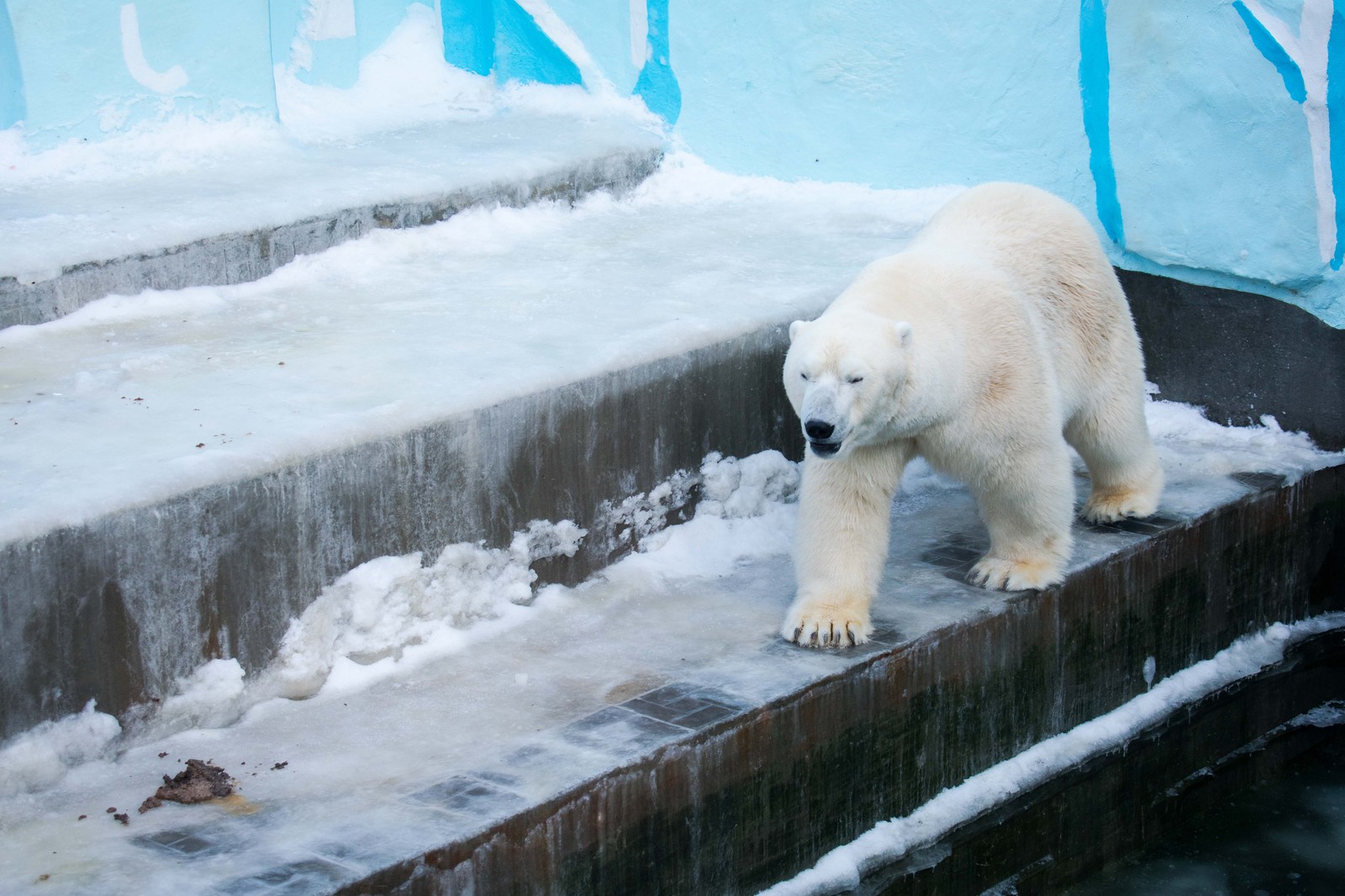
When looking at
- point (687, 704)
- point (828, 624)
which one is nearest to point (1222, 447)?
point (828, 624)

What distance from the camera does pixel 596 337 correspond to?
4.56 meters

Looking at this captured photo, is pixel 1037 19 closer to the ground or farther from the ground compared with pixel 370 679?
farther from the ground

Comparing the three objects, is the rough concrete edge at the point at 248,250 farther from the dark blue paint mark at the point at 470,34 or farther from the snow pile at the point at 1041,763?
Answer: the snow pile at the point at 1041,763

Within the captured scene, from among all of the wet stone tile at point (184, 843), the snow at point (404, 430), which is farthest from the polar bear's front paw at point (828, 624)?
the wet stone tile at point (184, 843)

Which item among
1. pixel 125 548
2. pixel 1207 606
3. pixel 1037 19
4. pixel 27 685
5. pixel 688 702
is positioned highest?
pixel 1037 19

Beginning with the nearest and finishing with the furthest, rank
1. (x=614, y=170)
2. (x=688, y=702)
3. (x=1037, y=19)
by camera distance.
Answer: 1. (x=688, y=702)
2. (x=1037, y=19)
3. (x=614, y=170)

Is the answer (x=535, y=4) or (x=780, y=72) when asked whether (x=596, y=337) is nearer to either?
(x=780, y=72)

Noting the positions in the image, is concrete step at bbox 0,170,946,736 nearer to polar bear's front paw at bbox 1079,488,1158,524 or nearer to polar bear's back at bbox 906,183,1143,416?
polar bear's back at bbox 906,183,1143,416

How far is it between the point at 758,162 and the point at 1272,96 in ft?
7.84

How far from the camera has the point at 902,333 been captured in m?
3.44

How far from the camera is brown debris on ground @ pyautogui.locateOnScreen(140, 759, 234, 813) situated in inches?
119

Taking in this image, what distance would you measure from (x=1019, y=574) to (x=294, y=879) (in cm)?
→ 226

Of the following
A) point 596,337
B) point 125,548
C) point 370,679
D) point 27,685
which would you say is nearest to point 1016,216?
point 596,337

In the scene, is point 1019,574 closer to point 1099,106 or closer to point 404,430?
point 404,430
